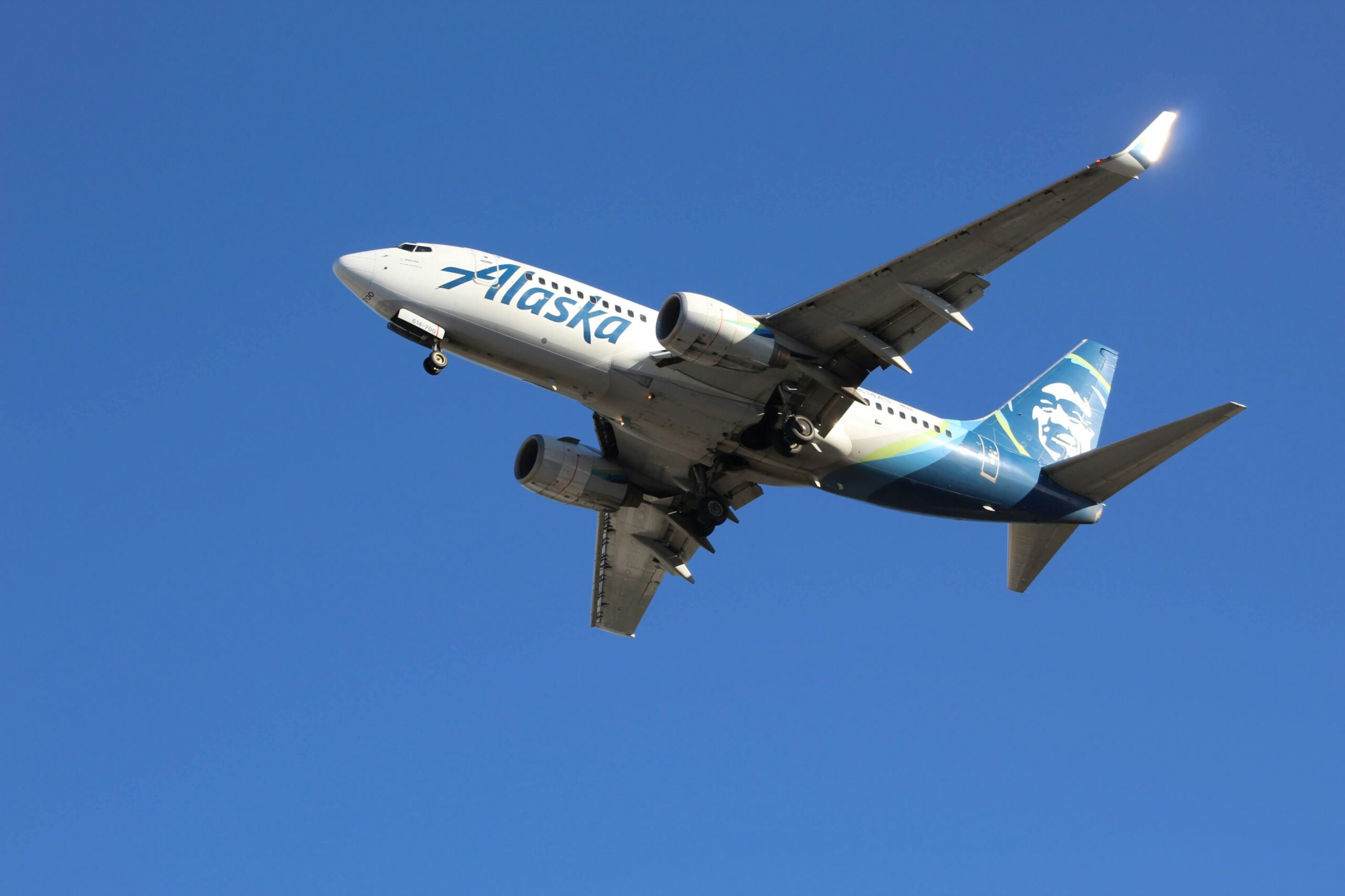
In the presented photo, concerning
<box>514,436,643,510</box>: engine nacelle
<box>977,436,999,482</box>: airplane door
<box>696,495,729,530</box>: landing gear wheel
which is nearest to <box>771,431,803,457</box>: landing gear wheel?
<box>696,495,729,530</box>: landing gear wheel

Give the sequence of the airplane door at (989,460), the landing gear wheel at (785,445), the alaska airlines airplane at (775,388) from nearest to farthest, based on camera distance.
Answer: the alaska airlines airplane at (775,388)
the landing gear wheel at (785,445)
the airplane door at (989,460)

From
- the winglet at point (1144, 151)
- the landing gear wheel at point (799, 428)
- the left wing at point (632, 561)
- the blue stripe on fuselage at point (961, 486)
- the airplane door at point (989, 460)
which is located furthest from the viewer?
the left wing at point (632, 561)

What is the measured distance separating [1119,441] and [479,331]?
16603 millimetres

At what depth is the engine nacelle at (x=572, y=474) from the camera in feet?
120

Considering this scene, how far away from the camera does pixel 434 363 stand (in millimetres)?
31422

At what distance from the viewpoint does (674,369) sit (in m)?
31.6

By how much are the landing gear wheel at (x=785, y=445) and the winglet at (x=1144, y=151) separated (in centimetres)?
971

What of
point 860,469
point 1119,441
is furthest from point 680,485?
point 1119,441

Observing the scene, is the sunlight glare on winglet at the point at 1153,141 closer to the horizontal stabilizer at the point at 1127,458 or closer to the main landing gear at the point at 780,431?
the horizontal stabilizer at the point at 1127,458


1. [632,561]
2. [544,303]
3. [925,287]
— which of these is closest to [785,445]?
[925,287]

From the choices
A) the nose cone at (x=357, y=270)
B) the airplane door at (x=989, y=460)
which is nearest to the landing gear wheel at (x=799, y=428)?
the airplane door at (x=989, y=460)

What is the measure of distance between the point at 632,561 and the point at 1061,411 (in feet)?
45.1

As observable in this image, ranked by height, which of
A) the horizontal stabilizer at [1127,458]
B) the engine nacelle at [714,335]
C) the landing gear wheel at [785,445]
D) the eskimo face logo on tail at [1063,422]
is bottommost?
the landing gear wheel at [785,445]

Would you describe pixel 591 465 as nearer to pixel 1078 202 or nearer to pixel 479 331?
pixel 479 331
